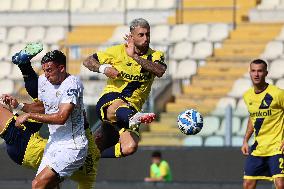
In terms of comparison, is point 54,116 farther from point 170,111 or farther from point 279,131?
point 170,111

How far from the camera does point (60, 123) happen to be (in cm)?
1230

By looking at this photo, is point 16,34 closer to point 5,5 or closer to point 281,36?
point 5,5

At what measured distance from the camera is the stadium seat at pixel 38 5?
30.1m

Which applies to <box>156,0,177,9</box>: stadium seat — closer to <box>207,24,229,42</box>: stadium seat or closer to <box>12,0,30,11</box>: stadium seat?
<box>207,24,229,42</box>: stadium seat

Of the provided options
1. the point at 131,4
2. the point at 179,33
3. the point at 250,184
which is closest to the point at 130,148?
the point at 250,184

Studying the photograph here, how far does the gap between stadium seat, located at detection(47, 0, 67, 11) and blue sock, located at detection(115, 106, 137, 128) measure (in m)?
16.2

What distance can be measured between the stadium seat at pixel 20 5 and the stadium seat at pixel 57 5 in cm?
67

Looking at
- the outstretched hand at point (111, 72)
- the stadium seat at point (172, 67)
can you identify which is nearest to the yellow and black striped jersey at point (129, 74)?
the outstretched hand at point (111, 72)

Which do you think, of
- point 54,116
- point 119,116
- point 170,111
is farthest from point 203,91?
point 54,116

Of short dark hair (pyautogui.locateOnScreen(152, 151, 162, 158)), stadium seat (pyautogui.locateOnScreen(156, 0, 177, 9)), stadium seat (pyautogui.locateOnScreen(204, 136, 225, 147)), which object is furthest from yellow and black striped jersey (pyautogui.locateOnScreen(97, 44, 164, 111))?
stadium seat (pyautogui.locateOnScreen(156, 0, 177, 9))

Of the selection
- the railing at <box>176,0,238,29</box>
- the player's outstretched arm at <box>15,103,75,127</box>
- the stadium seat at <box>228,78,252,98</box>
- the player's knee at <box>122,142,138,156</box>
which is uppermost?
the railing at <box>176,0,238,29</box>

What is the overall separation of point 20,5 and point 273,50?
26.2ft

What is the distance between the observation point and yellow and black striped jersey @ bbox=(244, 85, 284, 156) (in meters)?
15.3

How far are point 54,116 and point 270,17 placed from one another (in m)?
15.7
